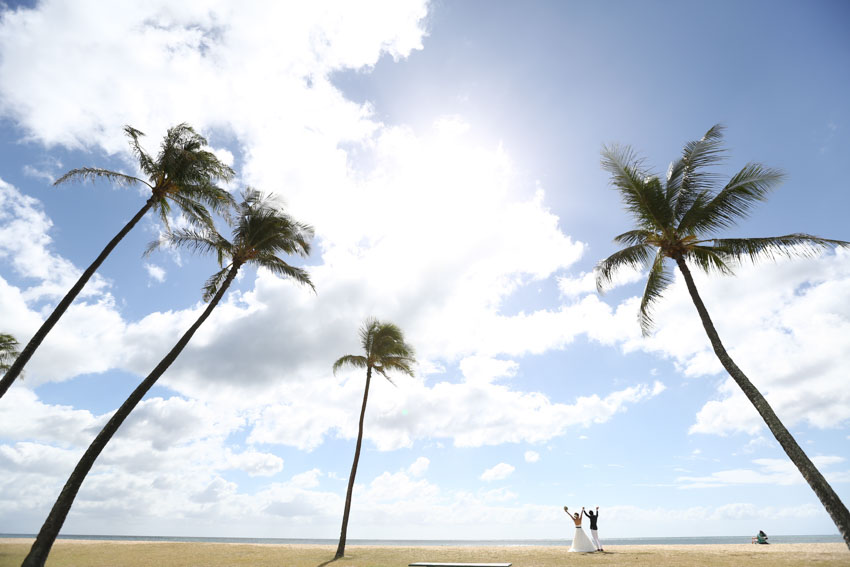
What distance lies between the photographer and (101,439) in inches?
477

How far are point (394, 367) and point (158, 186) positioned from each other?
1494cm

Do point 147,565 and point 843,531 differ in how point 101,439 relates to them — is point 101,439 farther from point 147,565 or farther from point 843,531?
point 843,531

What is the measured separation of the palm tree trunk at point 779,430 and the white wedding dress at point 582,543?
10.4m

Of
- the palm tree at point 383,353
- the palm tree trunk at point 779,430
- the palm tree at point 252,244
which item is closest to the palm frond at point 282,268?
the palm tree at point 252,244

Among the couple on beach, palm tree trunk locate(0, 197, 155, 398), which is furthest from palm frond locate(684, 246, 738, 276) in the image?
palm tree trunk locate(0, 197, 155, 398)

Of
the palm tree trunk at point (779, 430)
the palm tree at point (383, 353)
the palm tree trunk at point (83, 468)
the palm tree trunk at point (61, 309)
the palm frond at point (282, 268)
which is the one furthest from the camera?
the palm tree at point (383, 353)

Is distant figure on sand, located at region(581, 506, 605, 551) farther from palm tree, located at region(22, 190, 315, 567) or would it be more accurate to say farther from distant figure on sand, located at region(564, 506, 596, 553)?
palm tree, located at region(22, 190, 315, 567)

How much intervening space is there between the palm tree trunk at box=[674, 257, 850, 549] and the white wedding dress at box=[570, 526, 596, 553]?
10.4 metres

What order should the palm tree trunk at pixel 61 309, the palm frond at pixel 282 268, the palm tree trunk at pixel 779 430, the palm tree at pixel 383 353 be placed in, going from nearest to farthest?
the palm tree trunk at pixel 779 430
the palm tree trunk at pixel 61 309
the palm frond at pixel 282 268
the palm tree at pixel 383 353

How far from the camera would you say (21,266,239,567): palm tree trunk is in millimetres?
10383

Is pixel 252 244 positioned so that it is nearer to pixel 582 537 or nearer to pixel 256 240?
pixel 256 240

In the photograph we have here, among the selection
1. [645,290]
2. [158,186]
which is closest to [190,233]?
[158,186]

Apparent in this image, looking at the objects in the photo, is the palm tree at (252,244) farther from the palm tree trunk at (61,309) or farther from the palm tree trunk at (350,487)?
the palm tree trunk at (350,487)

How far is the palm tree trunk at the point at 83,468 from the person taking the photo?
34.1 ft
